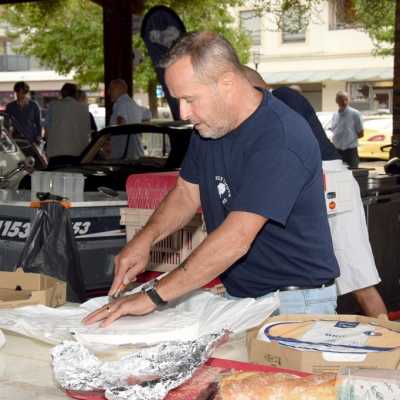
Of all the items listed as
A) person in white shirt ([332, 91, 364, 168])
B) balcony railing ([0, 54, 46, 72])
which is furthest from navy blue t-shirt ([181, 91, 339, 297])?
balcony railing ([0, 54, 46, 72])

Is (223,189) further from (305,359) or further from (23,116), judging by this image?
(23,116)

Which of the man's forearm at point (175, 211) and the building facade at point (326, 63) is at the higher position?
the building facade at point (326, 63)

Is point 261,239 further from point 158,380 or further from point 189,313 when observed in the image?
point 158,380

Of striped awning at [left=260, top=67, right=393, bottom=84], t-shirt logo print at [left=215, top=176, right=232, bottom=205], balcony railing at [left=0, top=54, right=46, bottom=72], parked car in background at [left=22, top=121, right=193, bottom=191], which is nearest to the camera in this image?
t-shirt logo print at [left=215, top=176, right=232, bottom=205]

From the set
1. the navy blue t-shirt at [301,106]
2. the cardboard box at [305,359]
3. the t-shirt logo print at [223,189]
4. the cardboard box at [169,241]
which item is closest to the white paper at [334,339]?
the cardboard box at [305,359]

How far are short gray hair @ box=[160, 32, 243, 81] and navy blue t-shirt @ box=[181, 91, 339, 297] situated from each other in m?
0.25

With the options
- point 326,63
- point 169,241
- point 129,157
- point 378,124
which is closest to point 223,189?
point 169,241

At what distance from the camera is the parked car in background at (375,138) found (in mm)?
25266

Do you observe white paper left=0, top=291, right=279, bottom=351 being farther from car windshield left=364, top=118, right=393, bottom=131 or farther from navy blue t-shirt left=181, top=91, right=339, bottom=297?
car windshield left=364, top=118, right=393, bottom=131

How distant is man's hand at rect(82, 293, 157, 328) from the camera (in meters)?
2.91

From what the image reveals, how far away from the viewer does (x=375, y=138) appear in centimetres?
2562

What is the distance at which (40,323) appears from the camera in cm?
306

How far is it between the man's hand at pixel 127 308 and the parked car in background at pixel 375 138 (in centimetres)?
2275

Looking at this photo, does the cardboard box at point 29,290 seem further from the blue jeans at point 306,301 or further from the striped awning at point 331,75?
the striped awning at point 331,75
